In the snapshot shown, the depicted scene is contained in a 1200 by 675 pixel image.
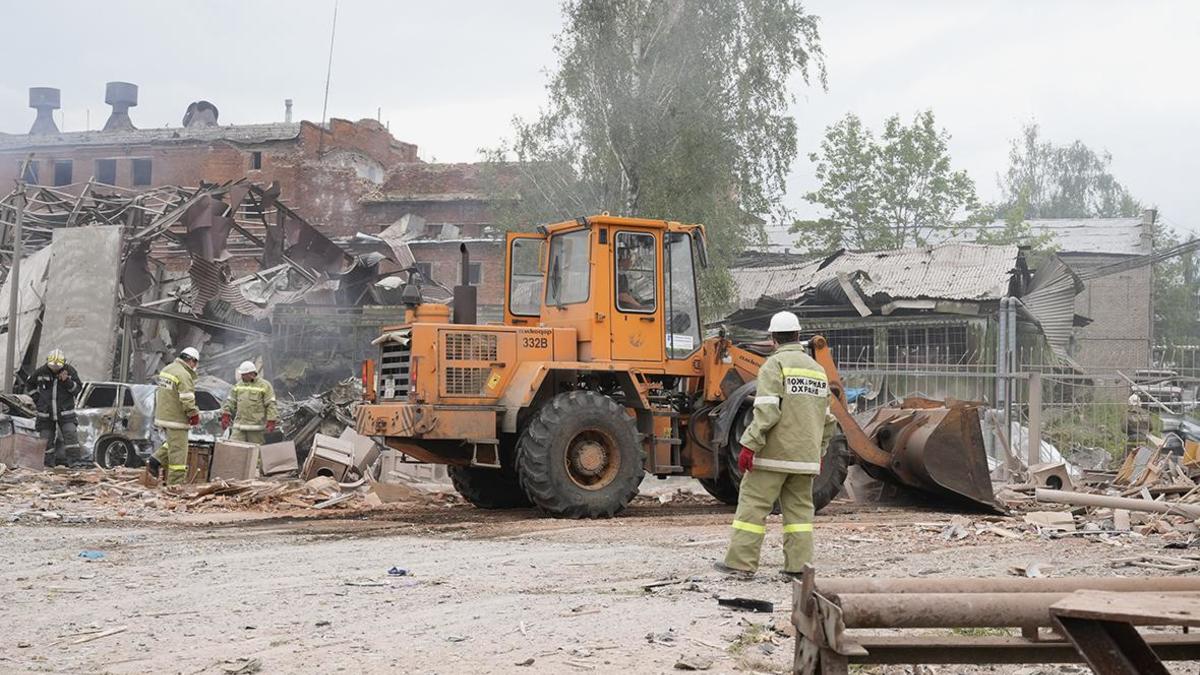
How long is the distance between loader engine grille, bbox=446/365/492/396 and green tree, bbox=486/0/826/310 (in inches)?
632

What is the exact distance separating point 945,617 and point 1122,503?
8.64 metres

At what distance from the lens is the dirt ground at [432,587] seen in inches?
235

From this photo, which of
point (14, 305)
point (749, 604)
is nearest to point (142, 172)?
point (14, 305)

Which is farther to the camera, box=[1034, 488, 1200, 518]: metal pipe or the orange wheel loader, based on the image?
the orange wheel loader

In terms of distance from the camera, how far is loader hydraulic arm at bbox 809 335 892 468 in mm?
12938

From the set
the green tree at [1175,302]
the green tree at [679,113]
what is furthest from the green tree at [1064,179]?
the green tree at [679,113]

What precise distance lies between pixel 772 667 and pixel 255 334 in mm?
22024

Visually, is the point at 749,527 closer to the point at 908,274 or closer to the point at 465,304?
the point at 465,304

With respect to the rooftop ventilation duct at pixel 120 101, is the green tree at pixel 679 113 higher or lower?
lower

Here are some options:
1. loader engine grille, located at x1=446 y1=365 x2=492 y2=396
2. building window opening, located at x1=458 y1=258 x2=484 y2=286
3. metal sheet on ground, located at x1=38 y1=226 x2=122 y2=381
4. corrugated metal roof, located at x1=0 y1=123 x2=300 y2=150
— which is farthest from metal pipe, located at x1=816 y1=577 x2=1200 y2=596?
corrugated metal roof, located at x1=0 y1=123 x2=300 y2=150

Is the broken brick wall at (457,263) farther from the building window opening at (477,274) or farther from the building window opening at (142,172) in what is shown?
the building window opening at (142,172)

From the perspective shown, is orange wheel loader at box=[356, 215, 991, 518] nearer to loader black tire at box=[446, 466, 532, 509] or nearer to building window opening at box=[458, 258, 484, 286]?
loader black tire at box=[446, 466, 532, 509]

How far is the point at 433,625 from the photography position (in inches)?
260

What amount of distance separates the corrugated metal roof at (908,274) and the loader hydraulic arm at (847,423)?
648 inches
